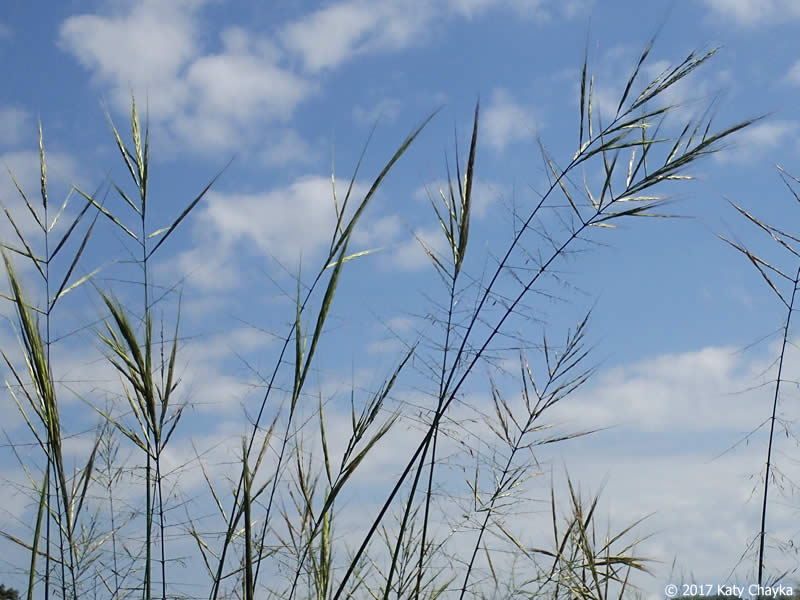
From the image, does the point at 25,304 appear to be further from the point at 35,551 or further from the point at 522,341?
the point at 522,341

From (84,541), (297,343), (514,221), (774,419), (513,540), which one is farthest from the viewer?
(84,541)

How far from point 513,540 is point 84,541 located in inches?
62.2

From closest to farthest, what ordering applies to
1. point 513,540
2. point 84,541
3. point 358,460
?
point 358,460 < point 513,540 < point 84,541

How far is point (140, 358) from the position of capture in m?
1.65

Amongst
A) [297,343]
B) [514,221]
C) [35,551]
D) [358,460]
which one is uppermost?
[514,221]

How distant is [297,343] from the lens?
1.46 metres

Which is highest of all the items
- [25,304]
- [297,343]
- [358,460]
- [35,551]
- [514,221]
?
[514,221]

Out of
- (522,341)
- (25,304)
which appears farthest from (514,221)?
(25,304)

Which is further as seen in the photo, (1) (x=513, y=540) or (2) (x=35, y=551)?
(1) (x=513, y=540)

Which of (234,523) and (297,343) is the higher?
(297,343)

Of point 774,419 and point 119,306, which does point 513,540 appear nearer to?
point 774,419

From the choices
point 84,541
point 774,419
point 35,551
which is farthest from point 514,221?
point 84,541

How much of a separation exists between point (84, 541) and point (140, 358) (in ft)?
5.99

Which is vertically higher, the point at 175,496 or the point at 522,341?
the point at 522,341
